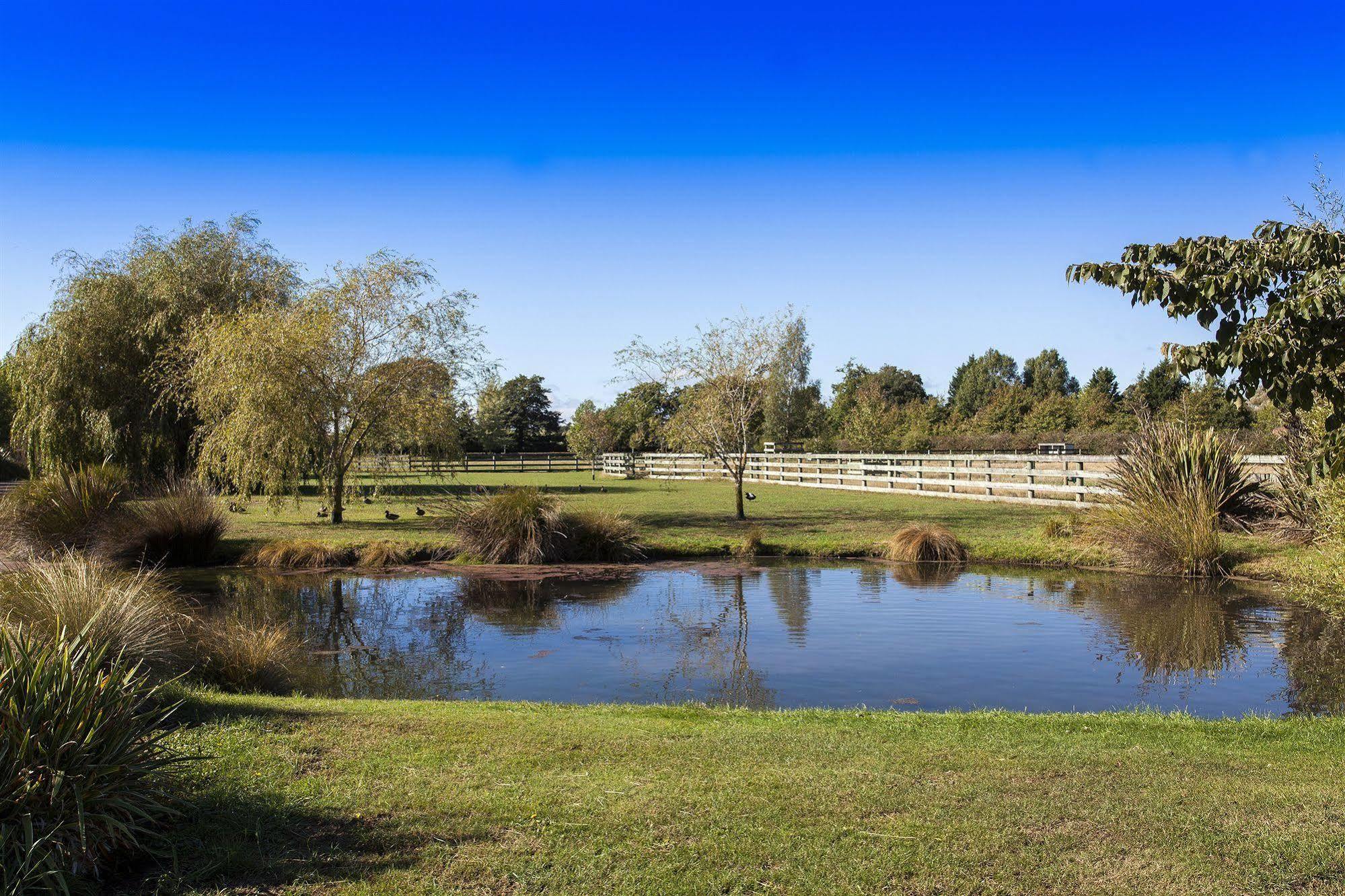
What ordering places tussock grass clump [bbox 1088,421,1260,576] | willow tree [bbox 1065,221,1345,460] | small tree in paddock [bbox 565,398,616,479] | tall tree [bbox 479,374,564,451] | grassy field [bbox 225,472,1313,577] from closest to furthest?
willow tree [bbox 1065,221,1345,460] < tussock grass clump [bbox 1088,421,1260,576] < grassy field [bbox 225,472,1313,577] < small tree in paddock [bbox 565,398,616,479] < tall tree [bbox 479,374,564,451]

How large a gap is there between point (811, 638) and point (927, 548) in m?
7.54

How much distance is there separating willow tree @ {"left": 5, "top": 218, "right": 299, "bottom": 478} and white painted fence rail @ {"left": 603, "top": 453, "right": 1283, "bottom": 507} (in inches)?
714

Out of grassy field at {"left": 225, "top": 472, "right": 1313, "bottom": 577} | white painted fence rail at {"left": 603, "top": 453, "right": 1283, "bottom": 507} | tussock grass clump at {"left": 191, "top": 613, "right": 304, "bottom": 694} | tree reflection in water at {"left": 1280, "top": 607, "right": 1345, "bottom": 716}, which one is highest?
white painted fence rail at {"left": 603, "top": 453, "right": 1283, "bottom": 507}

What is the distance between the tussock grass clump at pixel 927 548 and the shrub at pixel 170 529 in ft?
43.0

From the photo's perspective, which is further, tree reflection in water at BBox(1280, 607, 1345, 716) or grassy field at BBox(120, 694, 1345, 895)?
tree reflection in water at BBox(1280, 607, 1345, 716)

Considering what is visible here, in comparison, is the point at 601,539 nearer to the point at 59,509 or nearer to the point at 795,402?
the point at 59,509

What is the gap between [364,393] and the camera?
23734mm

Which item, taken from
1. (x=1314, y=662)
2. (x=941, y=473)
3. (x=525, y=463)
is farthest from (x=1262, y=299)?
(x=525, y=463)

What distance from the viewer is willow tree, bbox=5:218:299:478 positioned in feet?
92.6

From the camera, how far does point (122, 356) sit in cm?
2912

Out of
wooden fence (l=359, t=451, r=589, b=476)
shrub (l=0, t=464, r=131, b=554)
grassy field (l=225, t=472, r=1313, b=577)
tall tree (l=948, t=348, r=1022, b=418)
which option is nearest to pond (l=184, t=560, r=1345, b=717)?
grassy field (l=225, t=472, r=1313, b=577)

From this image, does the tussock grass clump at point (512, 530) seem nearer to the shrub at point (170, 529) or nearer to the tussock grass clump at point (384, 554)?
the tussock grass clump at point (384, 554)

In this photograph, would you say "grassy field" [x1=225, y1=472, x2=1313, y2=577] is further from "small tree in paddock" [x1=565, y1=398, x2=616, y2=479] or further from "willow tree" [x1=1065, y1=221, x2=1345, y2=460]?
"small tree in paddock" [x1=565, y1=398, x2=616, y2=479]

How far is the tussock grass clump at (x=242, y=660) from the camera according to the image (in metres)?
9.06
